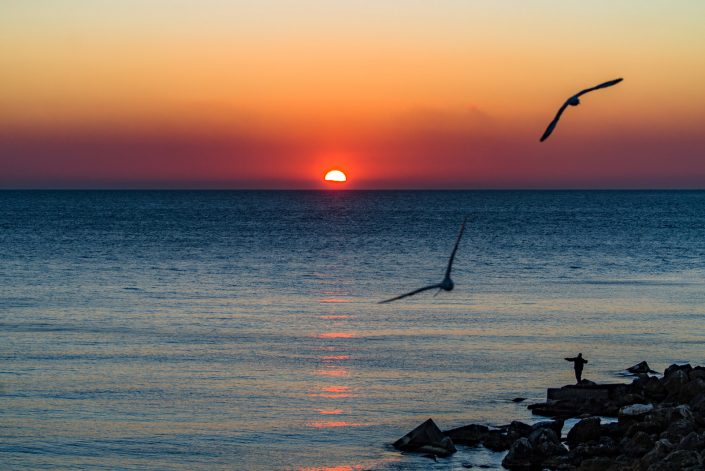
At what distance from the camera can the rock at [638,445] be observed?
2362cm

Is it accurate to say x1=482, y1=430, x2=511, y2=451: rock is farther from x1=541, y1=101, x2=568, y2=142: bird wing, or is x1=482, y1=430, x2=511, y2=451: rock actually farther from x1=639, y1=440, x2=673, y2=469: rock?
x1=541, y1=101, x2=568, y2=142: bird wing

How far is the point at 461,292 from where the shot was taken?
62.2m

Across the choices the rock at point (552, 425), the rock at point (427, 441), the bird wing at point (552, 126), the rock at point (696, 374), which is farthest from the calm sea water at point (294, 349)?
the bird wing at point (552, 126)

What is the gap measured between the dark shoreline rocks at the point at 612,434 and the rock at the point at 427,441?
0.03 meters

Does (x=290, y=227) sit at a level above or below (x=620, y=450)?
above

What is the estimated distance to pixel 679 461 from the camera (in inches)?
816

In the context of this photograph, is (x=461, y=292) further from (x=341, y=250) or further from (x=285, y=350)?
(x=341, y=250)

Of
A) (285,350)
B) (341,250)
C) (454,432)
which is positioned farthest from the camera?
(341,250)

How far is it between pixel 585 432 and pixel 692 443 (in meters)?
3.54

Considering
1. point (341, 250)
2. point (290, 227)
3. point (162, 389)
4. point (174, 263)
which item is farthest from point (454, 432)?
point (290, 227)

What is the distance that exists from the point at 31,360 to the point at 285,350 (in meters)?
9.31

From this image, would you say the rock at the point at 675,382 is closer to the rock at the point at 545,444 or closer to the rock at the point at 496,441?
Answer: the rock at the point at 496,441

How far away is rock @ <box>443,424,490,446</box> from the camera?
26.7 meters

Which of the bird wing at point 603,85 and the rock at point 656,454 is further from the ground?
the bird wing at point 603,85
